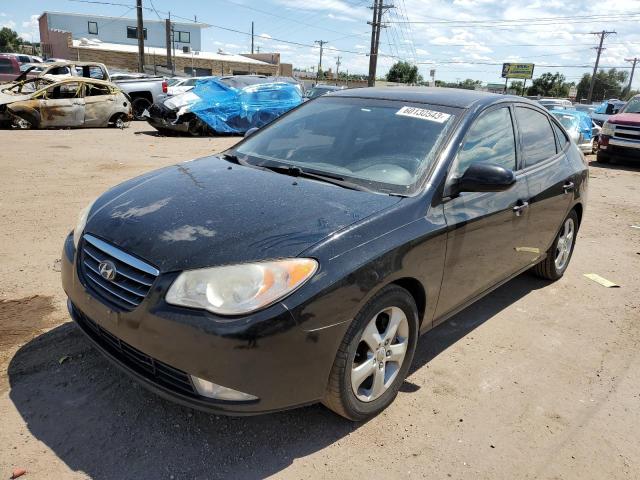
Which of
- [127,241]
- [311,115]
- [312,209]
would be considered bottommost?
[127,241]

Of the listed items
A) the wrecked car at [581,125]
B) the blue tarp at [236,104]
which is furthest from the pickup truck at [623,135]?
the blue tarp at [236,104]

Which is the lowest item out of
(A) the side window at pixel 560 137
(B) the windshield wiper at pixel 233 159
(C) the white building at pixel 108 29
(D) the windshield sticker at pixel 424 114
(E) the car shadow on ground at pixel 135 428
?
(E) the car shadow on ground at pixel 135 428

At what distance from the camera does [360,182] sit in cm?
300

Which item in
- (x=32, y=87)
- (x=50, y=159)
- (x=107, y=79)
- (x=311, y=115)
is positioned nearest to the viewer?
(x=311, y=115)

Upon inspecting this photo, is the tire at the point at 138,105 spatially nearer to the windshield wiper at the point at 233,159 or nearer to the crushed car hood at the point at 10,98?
the crushed car hood at the point at 10,98

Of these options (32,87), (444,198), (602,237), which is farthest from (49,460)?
(32,87)

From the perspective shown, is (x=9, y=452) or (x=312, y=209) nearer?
(x=9, y=452)

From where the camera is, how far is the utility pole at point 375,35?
35188mm

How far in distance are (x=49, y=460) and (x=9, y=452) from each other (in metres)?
0.20

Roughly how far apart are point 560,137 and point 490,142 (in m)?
1.54

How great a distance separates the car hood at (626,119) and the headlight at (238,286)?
13.6 m

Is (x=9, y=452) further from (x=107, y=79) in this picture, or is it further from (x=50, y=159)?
(x=107, y=79)

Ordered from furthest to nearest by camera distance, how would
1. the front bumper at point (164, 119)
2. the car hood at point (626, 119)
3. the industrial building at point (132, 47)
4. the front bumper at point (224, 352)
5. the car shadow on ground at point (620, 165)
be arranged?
1. the industrial building at point (132, 47)
2. the front bumper at point (164, 119)
3. the car shadow on ground at point (620, 165)
4. the car hood at point (626, 119)
5. the front bumper at point (224, 352)

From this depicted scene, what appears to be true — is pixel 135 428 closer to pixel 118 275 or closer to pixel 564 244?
pixel 118 275
